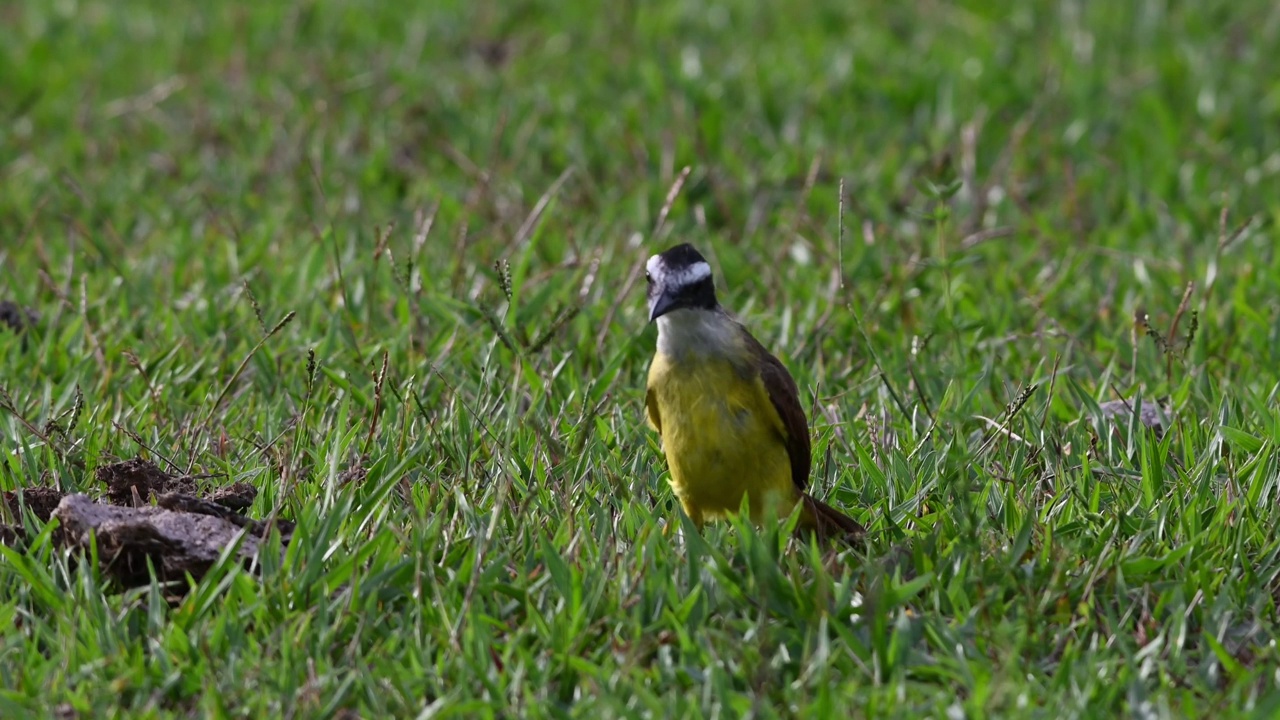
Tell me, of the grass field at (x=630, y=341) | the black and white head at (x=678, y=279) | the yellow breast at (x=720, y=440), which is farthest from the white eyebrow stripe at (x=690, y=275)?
the grass field at (x=630, y=341)

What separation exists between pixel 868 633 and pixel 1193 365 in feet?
8.19

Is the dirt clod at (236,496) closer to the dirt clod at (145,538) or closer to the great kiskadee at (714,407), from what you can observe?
the dirt clod at (145,538)

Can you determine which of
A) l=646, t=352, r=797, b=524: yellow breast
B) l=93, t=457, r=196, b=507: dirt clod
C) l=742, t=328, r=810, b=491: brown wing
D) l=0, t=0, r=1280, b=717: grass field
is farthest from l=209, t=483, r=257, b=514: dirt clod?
l=742, t=328, r=810, b=491: brown wing

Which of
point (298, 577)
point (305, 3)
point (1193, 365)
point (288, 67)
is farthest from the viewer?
point (305, 3)

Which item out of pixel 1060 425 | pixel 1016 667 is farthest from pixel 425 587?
pixel 1060 425

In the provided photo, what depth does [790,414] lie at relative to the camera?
4.57 metres

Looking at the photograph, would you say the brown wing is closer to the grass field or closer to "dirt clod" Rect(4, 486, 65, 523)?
the grass field

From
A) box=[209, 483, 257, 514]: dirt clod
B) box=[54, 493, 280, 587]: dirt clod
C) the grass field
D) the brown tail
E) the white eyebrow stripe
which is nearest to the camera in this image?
the grass field

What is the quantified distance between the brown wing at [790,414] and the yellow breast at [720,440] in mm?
18

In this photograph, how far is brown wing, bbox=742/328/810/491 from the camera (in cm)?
457

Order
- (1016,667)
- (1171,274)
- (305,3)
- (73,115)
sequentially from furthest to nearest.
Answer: (305,3)
(73,115)
(1171,274)
(1016,667)

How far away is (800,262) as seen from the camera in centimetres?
698

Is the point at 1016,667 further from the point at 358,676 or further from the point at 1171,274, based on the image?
the point at 1171,274

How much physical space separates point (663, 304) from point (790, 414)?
449mm
